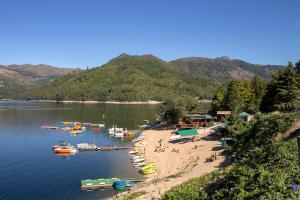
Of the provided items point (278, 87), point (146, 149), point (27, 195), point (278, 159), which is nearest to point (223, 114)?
point (278, 87)

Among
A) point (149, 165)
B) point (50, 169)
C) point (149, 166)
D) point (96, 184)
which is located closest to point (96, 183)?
point (96, 184)

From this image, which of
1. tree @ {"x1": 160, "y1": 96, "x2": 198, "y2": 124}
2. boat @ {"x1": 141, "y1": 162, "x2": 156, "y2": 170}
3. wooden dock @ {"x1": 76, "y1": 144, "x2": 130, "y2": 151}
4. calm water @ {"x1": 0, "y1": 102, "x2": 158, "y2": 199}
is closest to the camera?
calm water @ {"x1": 0, "y1": 102, "x2": 158, "y2": 199}

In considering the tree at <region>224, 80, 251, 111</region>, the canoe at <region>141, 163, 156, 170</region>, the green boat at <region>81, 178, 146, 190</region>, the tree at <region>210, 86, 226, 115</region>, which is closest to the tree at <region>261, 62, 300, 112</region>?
the tree at <region>224, 80, 251, 111</region>

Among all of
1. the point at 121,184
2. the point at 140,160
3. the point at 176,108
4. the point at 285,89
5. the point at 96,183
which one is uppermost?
the point at 285,89

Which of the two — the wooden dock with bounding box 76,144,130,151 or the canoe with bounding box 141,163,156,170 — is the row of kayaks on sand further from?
the wooden dock with bounding box 76,144,130,151

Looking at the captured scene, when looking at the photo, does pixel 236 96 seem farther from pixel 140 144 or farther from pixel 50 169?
pixel 50 169

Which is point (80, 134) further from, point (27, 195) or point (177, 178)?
point (177, 178)

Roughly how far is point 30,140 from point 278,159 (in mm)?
78503

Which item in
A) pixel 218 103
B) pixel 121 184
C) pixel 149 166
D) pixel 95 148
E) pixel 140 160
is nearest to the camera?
pixel 121 184

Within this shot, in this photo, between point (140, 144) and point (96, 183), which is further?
point (140, 144)

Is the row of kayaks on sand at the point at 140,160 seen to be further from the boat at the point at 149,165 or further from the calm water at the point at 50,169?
the calm water at the point at 50,169

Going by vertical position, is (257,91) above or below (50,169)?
above

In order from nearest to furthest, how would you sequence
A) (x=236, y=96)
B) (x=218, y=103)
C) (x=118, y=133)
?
Answer: (x=236, y=96) → (x=218, y=103) → (x=118, y=133)

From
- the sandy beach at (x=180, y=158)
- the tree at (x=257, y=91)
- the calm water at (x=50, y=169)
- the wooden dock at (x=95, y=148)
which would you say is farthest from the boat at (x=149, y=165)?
the tree at (x=257, y=91)
